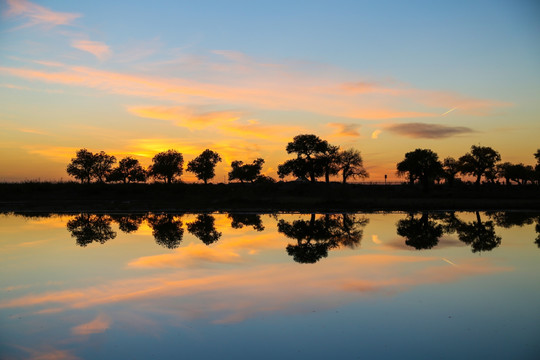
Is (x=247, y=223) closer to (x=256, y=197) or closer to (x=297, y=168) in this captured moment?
(x=256, y=197)

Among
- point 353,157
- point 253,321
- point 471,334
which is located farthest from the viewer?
point 353,157

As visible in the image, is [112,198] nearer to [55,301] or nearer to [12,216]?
[12,216]

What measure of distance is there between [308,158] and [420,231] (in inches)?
2900

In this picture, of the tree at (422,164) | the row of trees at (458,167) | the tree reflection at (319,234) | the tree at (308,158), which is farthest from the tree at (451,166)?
the tree reflection at (319,234)

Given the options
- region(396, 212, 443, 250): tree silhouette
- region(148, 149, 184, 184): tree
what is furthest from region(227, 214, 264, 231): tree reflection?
region(148, 149, 184, 184): tree

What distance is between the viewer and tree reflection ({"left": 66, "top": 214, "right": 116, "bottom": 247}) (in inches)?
1243

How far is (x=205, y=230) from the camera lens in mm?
36719

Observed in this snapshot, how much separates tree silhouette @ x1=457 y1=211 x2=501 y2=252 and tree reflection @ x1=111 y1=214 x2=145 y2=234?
88.9 feet

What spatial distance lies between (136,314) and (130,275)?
6259 mm

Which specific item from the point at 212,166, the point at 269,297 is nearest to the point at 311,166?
the point at 212,166

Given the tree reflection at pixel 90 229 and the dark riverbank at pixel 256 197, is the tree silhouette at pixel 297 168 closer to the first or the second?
the dark riverbank at pixel 256 197

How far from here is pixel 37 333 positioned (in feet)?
40.8

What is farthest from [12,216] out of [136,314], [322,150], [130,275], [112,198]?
[322,150]

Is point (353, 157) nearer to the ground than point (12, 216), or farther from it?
farther from it
